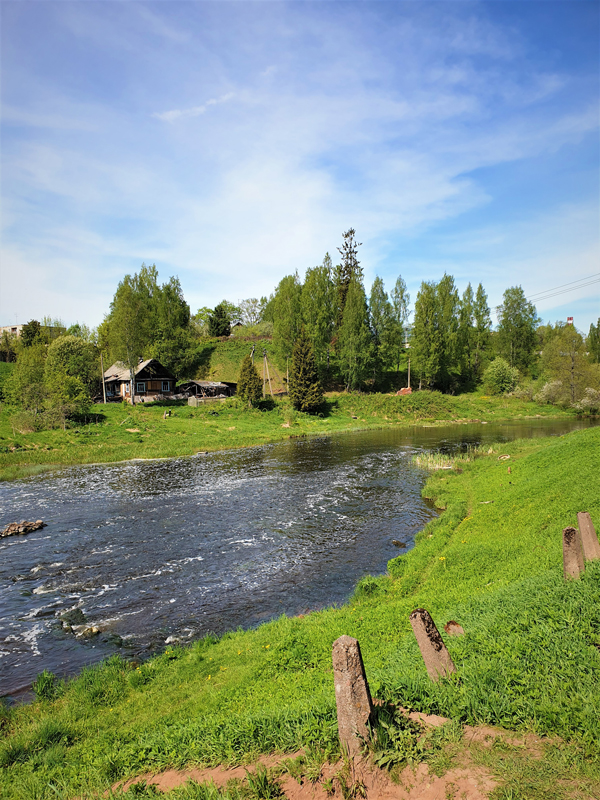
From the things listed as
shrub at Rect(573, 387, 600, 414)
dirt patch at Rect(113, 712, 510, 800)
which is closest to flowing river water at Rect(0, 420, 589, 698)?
dirt patch at Rect(113, 712, 510, 800)

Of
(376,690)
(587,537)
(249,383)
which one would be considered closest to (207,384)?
(249,383)

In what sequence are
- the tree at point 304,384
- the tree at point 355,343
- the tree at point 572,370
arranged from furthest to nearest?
the tree at point 355,343, the tree at point 572,370, the tree at point 304,384

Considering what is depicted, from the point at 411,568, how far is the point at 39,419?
4312cm

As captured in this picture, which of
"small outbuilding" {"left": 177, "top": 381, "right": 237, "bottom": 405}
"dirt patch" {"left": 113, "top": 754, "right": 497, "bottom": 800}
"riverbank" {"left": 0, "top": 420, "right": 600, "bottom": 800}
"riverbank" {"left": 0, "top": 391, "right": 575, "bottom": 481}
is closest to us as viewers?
"dirt patch" {"left": 113, "top": 754, "right": 497, "bottom": 800}

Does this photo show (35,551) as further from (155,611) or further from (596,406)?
(596,406)

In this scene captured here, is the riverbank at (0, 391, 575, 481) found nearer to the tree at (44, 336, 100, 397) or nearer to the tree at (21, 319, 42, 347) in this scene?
the tree at (44, 336, 100, 397)

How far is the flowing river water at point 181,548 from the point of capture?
1273cm

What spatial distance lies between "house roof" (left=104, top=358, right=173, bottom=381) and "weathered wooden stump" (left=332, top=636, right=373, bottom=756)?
2707 inches

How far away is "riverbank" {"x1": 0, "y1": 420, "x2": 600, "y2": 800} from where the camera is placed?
5.45 m

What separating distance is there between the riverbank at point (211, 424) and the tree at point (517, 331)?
1536 cm

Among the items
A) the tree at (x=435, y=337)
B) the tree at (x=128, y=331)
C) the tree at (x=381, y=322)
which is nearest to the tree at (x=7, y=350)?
the tree at (x=128, y=331)

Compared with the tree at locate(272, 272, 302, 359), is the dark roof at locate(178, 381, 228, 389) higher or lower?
lower

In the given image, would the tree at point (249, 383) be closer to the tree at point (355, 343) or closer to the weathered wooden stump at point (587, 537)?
the tree at point (355, 343)

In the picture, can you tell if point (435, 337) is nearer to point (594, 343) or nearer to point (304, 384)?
point (304, 384)
